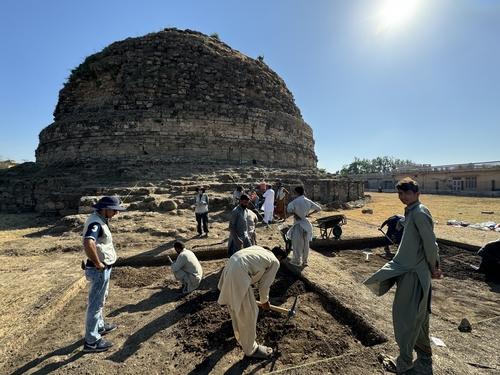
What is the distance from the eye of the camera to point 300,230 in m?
5.00

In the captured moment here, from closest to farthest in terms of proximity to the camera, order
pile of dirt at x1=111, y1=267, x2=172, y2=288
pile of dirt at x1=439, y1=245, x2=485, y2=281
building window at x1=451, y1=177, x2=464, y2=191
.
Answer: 1. pile of dirt at x1=111, y1=267, x2=172, y2=288
2. pile of dirt at x1=439, y1=245, x2=485, y2=281
3. building window at x1=451, y1=177, x2=464, y2=191

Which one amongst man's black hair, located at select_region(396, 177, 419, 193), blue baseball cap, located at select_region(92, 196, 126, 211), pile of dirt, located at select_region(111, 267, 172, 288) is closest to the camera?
man's black hair, located at select_region(396, 177, 419, 193)

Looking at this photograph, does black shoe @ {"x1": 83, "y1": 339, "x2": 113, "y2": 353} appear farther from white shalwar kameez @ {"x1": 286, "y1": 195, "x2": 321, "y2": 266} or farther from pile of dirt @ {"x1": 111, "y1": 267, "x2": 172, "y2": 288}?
white shalwar kameez @ {"x1": 286, "y1": 195, "x2": 321, "y2": 266}

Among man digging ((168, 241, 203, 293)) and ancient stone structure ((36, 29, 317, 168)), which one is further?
ancient stone structure ((36, 29, 317, 168))

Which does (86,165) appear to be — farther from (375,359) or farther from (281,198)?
(375,359)

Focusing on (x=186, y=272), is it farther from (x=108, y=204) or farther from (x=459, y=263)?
(x=459, y=263)

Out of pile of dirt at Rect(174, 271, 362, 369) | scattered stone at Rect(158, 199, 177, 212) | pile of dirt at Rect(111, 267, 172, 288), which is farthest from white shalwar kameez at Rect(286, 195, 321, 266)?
scattered stone at Rect(158, 199, 177, 212)

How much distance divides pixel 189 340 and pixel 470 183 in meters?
40.8

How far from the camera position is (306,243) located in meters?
5.04

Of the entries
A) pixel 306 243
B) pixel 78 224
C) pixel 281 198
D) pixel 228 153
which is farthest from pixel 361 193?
pixel 78 224

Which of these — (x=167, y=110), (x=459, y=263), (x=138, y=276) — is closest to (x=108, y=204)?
(x=138, y=276)

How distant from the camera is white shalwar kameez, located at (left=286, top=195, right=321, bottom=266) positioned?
496cm

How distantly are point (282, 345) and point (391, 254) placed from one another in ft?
15.3

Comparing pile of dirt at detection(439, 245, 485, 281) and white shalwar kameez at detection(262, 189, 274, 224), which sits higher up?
white shalwar kameez at detection(262, 189, 274, 224)
